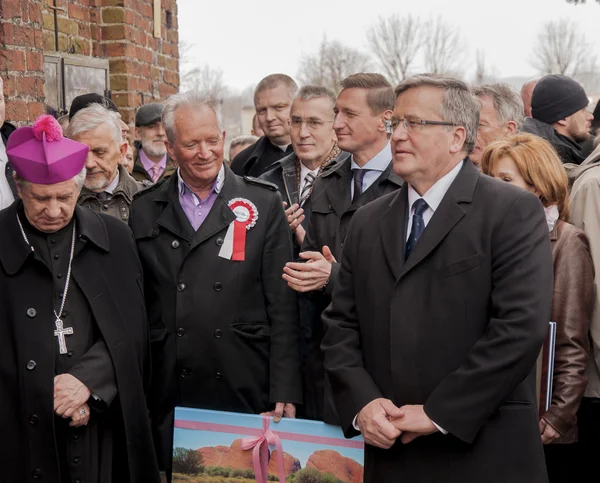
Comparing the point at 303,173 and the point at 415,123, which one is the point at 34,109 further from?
the point at 415,123

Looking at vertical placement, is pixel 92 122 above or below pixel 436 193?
above

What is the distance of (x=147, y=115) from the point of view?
22.4 ft

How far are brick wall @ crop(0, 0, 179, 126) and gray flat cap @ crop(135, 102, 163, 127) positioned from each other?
0.21m

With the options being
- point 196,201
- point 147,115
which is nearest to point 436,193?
point 196,201

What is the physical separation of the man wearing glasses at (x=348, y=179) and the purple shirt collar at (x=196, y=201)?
51 cm

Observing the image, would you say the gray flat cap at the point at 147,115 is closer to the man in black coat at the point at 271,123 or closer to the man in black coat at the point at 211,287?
the man in black coat at the point at 271,123

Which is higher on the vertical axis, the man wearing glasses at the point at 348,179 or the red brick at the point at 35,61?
the red brick at the point at 35,61

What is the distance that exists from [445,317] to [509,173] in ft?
3.86

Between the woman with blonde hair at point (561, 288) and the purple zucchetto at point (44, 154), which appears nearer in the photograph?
the purple zucchetto at point (44, 154)

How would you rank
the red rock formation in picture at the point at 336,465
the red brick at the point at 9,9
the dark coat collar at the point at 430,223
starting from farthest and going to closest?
the red brick at the point at 9,9
the red rock formation in picture at the point at 336,465
the dark coat collar at the point at 430,223

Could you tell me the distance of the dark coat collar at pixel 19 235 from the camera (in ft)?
11.2

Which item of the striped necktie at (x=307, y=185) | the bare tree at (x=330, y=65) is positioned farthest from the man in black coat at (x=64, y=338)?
the bare tree at (x=330, y=65)

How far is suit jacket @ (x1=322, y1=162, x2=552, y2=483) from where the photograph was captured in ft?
9.05

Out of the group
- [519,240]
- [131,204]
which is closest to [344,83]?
[131,204]
